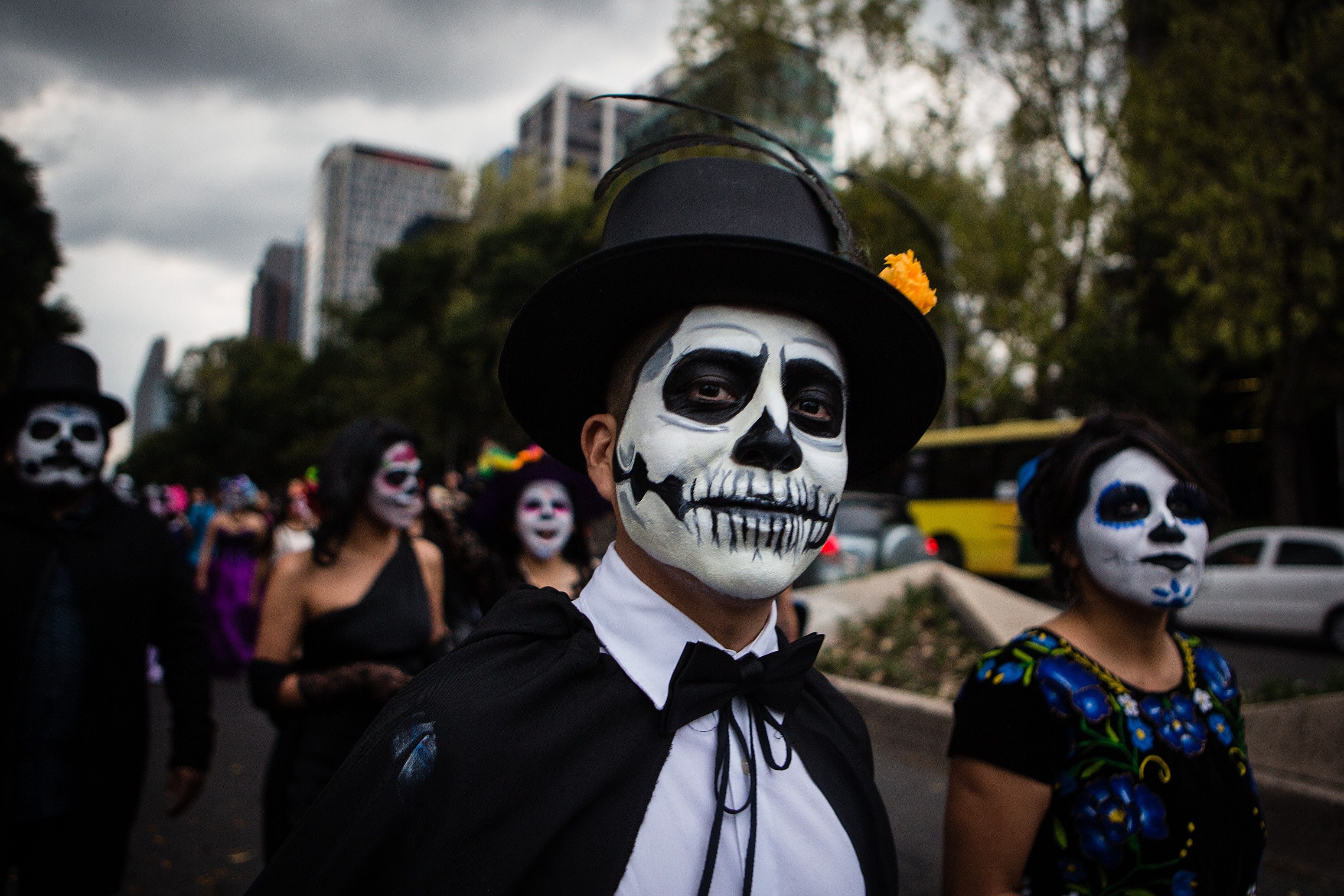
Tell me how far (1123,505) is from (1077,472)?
16 centimetres

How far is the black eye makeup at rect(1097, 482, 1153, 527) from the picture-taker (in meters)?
2.45

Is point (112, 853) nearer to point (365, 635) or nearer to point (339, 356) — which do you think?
point (365, 635)

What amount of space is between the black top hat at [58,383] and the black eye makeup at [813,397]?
301cm

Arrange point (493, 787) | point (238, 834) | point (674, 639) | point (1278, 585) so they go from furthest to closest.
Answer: point (1278, 585) < point (238, 834) < point (674, 639) < point (493, 787)

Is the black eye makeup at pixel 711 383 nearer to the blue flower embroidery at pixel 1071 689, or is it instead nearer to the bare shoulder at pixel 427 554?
the blue flower embroidery at pixel 1071 689

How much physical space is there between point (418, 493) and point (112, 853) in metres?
1.63

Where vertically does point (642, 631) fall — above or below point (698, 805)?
above

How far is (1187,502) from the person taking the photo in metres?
2.49

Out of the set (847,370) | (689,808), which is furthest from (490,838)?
(847,370)

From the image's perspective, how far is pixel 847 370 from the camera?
1.94 meters

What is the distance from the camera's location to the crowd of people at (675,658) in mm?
1396

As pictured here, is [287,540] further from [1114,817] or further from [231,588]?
[1114,817]

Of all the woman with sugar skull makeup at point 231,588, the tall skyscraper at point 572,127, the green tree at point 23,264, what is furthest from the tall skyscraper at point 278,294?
the woman with sugar skull makeup at point 231,588

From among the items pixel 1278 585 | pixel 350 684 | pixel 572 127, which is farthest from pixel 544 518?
pixel 572 127
